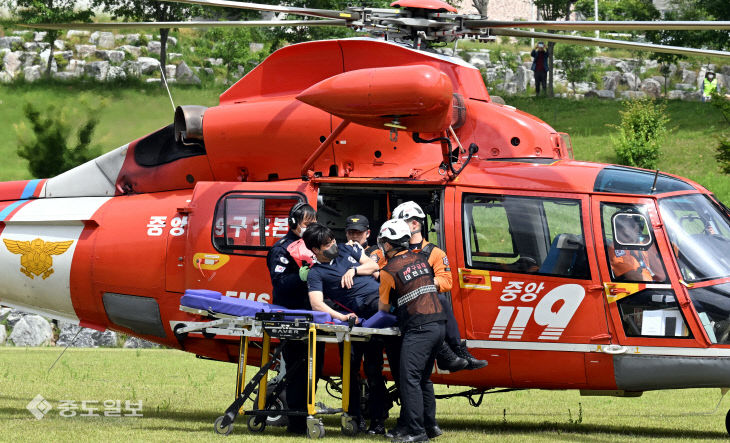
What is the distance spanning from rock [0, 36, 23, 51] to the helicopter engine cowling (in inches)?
1691

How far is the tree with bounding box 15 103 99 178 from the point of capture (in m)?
30.4

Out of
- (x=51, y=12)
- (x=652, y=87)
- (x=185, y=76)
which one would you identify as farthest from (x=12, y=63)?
(x=652, y=87)

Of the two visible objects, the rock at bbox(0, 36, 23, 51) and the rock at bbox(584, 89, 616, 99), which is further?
the rock at bbox(0, 36, 23, 51)

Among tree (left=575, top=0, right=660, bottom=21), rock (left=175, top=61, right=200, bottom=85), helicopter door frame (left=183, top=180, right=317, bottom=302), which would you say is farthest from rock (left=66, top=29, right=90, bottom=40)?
helicopter door frame (left=183, top=180, right=317, bottom=302)

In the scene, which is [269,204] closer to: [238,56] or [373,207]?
[373,207]

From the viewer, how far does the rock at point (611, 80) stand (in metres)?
46.9

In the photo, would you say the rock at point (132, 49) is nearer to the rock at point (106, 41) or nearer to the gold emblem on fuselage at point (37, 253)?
the rock at point (106, 41)

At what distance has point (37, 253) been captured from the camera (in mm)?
10617

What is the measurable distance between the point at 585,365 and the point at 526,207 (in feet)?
5.20

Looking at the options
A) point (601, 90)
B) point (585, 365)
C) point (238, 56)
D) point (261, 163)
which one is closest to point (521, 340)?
point (585, 365)

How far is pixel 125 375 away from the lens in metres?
14.1

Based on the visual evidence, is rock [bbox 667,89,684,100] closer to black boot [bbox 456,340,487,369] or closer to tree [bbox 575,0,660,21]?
tree [bbox 575,0,660,21]

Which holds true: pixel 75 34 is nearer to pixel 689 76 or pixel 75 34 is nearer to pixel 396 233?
pixel 689 76

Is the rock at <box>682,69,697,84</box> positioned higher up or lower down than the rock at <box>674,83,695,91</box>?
higher up
